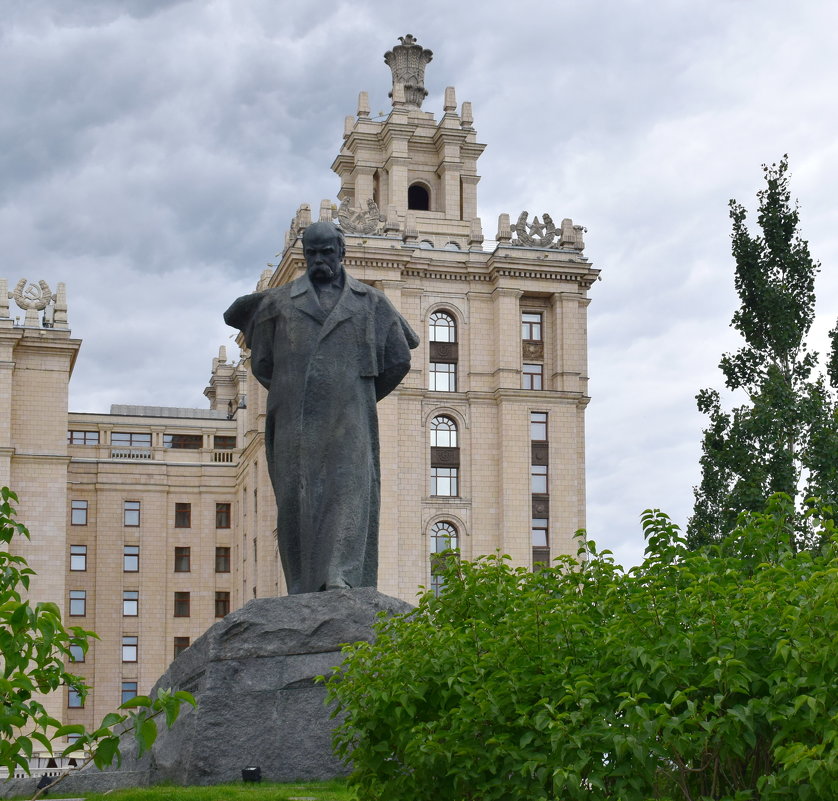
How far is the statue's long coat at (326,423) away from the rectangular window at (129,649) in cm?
6901

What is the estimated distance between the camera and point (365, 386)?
1195cm

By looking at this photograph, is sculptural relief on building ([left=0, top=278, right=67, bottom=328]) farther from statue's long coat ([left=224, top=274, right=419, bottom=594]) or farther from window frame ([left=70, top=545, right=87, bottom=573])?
statue's long coat ([left=224, top=274, right=419, bottom=594])

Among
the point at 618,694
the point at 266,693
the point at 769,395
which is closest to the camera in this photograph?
the point at 618,694

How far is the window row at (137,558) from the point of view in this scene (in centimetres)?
8044

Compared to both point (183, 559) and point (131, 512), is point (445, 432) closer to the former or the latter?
point (183, 559)

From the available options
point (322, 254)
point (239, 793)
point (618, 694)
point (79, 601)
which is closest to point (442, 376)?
point (79, 601)

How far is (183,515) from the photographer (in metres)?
82.6

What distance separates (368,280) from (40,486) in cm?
1696

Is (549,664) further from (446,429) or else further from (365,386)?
(446,429)

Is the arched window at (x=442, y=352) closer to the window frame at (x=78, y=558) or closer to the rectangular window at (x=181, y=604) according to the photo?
the rectangular window at (x=181, y=604)

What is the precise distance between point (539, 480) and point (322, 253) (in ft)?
195

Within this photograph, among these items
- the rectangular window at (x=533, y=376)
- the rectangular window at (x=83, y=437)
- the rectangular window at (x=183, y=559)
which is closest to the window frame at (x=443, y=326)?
the rectangular window at (x=533, y=376)

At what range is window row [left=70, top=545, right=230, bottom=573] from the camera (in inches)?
Result: 3167

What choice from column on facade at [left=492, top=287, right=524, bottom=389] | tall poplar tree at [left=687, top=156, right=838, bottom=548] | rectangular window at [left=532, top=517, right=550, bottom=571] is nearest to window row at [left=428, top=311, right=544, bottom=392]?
column on facade at [left=492, top=287, right=524, bottom=389]
